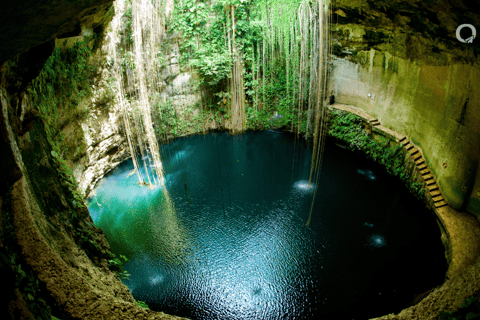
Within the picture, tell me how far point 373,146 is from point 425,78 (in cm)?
264

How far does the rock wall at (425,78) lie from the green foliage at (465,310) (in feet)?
12.7

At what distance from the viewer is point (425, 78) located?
7172mm

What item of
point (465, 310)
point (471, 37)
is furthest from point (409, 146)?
point (465, 310)

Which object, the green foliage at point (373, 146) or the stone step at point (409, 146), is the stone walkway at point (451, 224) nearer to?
the stone step at point (409, 146)

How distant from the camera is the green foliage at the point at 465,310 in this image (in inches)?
101

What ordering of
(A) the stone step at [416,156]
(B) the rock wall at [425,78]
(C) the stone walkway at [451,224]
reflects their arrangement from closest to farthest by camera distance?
(C) the stone walkway at [451,224] → (B) the rock wall at [425,78] → (A) the stone step at [416,156]

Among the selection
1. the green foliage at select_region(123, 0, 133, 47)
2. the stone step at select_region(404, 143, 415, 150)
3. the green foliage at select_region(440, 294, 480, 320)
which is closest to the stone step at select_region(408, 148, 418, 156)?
the stone step at select_region(404, 143, 415, 150)

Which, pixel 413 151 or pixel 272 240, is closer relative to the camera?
pixel 272 240

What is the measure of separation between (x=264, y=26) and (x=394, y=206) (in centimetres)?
797

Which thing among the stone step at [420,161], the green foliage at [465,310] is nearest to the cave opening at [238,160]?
the green foliage at [465,310]

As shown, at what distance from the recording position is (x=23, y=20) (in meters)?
2.14

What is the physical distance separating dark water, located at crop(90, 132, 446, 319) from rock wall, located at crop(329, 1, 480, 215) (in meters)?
1.37

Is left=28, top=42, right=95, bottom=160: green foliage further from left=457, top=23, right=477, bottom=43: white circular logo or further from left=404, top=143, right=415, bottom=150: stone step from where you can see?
left=404, top=143, right=415, bottom=150: stone step

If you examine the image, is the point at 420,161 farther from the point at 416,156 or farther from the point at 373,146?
the point at 373,146
